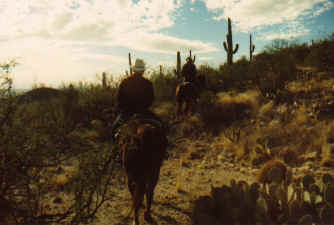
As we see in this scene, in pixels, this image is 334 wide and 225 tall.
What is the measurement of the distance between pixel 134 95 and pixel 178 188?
2247 mm

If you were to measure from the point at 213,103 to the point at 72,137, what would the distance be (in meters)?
5.73

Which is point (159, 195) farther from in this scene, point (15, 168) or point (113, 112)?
point (113, 112)

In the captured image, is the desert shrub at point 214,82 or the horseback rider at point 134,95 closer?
the horseback rider at point 134,95

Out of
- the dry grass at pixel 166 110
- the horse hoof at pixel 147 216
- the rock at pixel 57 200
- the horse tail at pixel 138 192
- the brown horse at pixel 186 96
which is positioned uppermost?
the brown horse at pixel 186 96

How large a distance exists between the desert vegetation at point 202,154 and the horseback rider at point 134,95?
892mm

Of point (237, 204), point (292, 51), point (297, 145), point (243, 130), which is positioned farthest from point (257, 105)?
point (292, 51)

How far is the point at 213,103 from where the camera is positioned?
9875 mm

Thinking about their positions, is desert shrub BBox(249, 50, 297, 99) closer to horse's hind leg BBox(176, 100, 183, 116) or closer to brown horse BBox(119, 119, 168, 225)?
horse's hind leg BBox(176, 100, 183, 116)

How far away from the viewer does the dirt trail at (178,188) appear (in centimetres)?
409

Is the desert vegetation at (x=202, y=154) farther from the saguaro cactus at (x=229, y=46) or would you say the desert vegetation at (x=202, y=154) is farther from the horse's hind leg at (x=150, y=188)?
the saguaro cactus at (x=229, y=46)

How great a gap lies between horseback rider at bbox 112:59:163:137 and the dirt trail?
58.9 inches

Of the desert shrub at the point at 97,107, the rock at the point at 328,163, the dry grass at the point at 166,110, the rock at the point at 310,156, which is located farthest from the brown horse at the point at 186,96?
the rock at the point at 328,163

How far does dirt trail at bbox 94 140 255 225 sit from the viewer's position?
409 cm

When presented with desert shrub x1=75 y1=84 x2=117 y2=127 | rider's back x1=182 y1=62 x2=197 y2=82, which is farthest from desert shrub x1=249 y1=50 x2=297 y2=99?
desert shrub x1=75 y1=84 x2=117 y2=127
